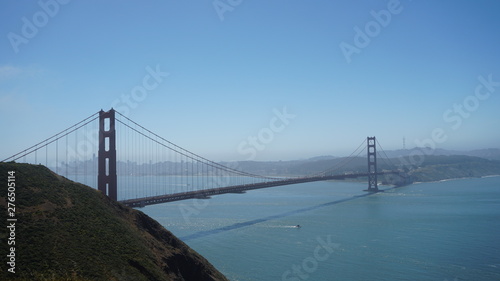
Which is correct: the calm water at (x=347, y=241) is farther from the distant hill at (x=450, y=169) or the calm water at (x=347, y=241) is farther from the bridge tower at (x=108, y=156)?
the distant hill at (x=450, y=169)

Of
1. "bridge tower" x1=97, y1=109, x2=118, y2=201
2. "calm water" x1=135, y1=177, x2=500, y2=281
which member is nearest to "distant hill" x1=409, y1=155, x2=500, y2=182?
"calm water" x1=135, y1=177, x2=500, y2=281

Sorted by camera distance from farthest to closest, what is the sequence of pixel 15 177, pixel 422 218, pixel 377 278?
pixel 422 218
pixel 377 278
pixel 15 177

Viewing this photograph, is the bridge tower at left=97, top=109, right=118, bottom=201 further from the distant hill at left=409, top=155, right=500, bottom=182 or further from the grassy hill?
the distant hill at left=409, top=155, right=500, bottom=182

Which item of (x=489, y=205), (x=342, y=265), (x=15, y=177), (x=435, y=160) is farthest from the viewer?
(x=435, y=160)

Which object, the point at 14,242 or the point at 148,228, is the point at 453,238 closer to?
the point at 148,228

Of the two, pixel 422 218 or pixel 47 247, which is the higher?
pixel 47 247

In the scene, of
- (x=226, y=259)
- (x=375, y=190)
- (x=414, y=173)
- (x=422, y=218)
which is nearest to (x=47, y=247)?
(x=226, y=259)
